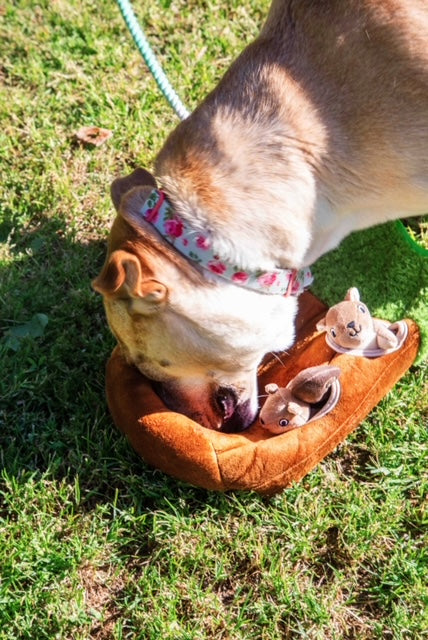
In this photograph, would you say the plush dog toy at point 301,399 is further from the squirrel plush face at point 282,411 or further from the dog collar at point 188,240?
the dog collar at point 188,240

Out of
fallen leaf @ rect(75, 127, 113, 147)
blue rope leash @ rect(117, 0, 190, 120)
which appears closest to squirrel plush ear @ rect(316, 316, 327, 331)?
blue rope leash @ rect(117, 0, 190, 120)

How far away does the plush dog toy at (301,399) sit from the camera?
3.85 meters

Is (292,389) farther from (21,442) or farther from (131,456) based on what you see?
(21,442)

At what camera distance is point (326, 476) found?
4.23 m

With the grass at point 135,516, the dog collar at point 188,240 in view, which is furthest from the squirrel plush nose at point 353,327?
the dog collar at point 188,240

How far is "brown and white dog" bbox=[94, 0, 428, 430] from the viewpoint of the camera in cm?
342

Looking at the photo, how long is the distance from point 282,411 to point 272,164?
3.96 feet

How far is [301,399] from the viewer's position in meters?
3.96

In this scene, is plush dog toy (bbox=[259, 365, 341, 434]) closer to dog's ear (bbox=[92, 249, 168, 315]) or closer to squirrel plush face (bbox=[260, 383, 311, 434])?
squirrel plush face (bbox=[260, 383, 311, 434])

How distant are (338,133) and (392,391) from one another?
1.55m

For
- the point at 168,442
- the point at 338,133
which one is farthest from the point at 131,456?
the point at 338,133

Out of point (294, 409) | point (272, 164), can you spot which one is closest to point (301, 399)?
point (294, 409)

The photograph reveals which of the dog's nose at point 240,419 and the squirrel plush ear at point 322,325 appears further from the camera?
the squirrel plush ear at point 322,325

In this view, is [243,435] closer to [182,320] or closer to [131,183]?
[182,320]
